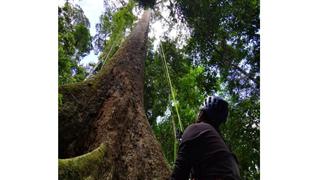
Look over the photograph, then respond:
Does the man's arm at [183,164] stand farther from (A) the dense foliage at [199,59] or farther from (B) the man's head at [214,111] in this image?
(A) the dense foliage at [199,59]

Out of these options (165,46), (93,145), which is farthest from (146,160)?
(165,46)

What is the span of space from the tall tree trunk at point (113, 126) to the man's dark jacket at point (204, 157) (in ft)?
2.02

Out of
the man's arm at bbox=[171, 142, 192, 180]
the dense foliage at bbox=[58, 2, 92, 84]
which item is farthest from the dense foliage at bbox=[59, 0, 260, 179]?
the man's arm at bbox=[171, 142, 192, 180]

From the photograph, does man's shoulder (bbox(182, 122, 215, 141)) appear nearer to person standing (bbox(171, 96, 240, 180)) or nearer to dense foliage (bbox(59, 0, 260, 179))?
person standing (bbox(171, 96, 240, 180))

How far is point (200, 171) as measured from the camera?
51.1 inches

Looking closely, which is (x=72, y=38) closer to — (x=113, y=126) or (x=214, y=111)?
(x=113, y=126)

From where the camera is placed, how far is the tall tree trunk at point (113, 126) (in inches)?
76.0

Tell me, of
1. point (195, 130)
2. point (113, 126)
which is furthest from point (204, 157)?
point (113, 126)

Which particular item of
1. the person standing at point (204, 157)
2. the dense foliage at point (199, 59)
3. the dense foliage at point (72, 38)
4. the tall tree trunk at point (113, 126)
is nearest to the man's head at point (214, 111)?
the person standing at point (204, 157)

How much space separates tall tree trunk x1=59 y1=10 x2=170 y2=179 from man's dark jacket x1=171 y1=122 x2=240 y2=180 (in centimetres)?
62

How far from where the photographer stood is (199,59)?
5020 mm

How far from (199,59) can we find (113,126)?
3088mm

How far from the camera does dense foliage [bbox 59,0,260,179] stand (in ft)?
12.0
